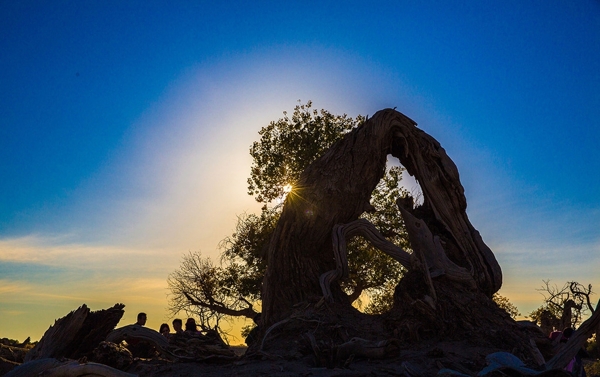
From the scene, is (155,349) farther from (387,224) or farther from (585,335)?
(387,224)

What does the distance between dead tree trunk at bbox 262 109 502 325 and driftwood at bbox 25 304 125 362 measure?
355cm

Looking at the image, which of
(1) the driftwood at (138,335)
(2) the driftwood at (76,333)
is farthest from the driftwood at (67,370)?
(1) the driftwood at (138,335)

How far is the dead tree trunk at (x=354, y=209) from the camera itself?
10961 millimetres

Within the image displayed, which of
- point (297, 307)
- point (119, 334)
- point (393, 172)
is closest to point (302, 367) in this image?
point (297, 307)

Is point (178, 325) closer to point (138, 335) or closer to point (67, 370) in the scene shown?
point (138, 335)

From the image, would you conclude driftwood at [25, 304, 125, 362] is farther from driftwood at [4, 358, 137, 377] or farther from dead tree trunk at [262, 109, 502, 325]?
dead tree trunk at [262, 109, 502, 325]

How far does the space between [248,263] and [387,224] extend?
6.35 m

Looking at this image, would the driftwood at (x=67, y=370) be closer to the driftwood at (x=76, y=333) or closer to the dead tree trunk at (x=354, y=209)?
the driftwood at (x=76, y=333)

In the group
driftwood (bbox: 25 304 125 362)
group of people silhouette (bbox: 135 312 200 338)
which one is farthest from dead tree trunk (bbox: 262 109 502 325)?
driftwood (bbox: 25 304 125 362)

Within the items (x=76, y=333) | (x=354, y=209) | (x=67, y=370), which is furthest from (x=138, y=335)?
(x=354, y=209)

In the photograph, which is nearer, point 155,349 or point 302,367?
point 302,367

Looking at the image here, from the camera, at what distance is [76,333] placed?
8195mm

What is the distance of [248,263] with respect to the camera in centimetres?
2234

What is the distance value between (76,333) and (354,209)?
20.2 ft
